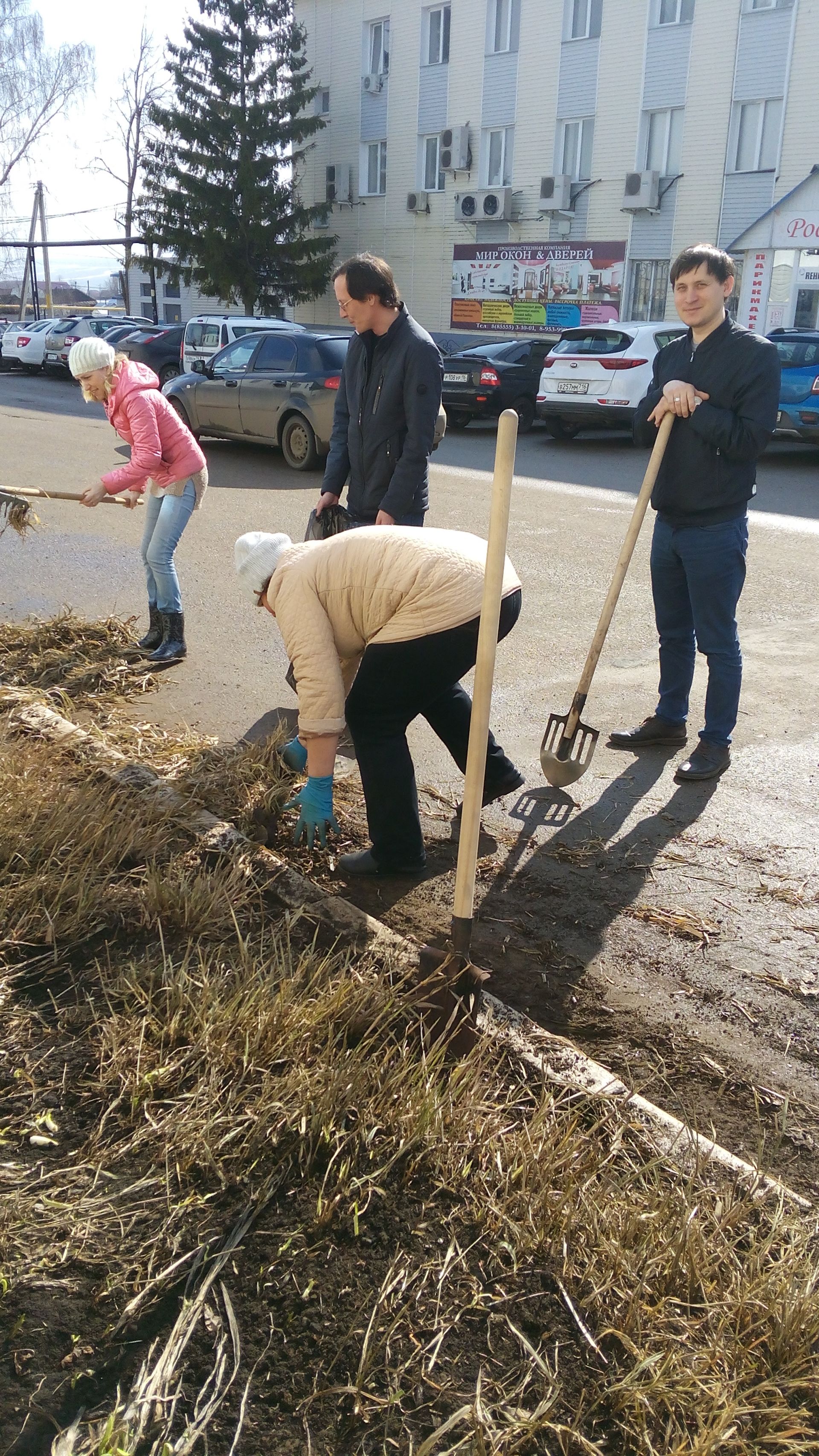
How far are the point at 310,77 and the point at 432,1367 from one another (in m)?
38.9

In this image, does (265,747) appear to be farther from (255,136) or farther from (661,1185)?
(255,136)

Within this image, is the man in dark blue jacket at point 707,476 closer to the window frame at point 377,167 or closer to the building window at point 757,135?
the building window at point 757,135

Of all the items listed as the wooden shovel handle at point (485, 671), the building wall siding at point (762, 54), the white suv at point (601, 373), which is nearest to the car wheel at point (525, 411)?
the white suv at point (601, 373)

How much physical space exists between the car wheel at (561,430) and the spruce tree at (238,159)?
1865 centimetres

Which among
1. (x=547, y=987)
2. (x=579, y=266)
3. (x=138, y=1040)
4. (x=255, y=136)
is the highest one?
(x=255, y=136)

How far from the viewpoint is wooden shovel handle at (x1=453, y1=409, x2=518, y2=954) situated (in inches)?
104

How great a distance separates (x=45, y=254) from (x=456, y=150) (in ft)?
84.1

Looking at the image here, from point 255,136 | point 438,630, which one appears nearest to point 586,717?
point 438,630

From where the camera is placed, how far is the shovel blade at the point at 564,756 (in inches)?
183

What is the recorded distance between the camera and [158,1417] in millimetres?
1885

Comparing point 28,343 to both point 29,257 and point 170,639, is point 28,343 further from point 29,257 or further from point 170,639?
point 170,639

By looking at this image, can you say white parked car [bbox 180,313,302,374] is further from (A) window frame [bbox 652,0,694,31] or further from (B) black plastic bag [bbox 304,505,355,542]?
(B) black plastic bag [bbox 304,505,355,542]

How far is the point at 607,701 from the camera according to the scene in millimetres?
5883

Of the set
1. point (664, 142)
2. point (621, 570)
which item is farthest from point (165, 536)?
point (664, 142)
